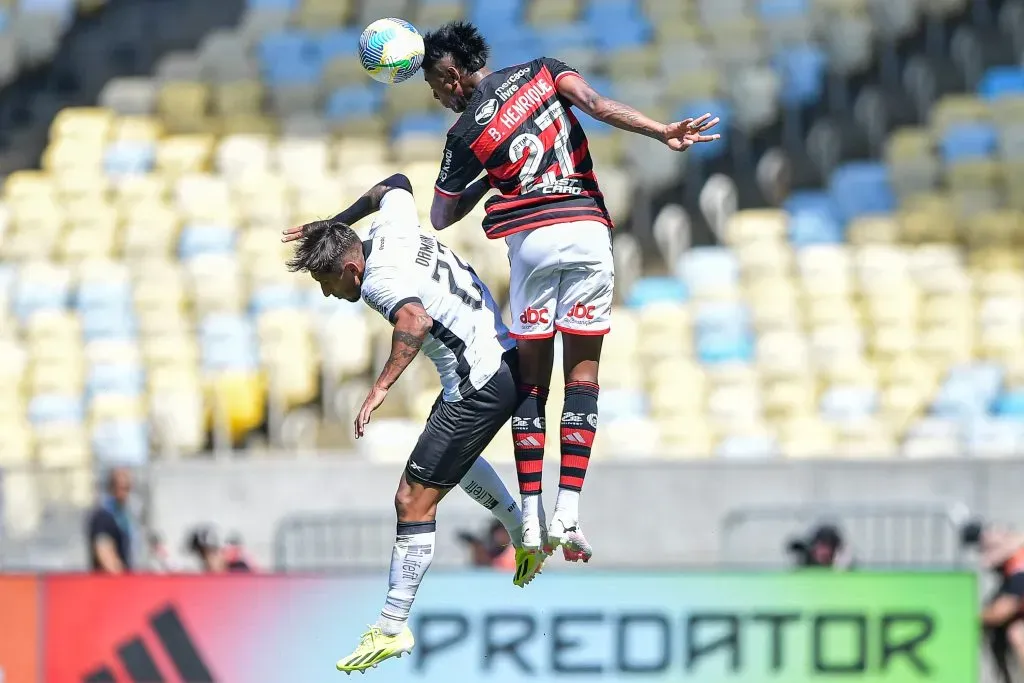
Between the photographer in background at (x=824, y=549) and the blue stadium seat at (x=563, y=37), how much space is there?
7.23 metres

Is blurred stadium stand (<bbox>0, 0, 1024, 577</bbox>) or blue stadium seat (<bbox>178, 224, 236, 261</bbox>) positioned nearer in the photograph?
blurred stadium stand (<bbox>0, 0, 1024, 577</bbox>)

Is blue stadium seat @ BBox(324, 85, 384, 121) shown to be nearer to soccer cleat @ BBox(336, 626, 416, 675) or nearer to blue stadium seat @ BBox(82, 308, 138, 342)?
blue stadium seat @ BBox(82, 308, 138, 342)

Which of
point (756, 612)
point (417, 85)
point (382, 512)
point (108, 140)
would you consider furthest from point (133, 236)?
point (756, 612)

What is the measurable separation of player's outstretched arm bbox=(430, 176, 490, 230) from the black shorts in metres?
0.63

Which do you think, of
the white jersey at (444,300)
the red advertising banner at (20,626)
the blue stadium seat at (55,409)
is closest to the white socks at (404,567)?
the white jersey at (444,300)

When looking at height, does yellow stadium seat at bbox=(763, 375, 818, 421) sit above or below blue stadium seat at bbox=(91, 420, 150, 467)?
above

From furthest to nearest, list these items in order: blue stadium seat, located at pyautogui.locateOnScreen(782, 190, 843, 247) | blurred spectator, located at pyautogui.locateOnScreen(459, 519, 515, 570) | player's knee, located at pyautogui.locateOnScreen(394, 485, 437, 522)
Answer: blue stadium seat, located at pyautogui.locateOnScreen(782, 190, 843, 247) → blurred spectator, located at pyautogui.locateOnScreen(459, 519, 515, 570) → player's knee, located at pyautogui.locateOnScreen(394, 485, 437, 522)

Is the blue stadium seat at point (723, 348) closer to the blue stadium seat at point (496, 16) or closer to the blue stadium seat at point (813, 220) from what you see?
the blue stadium seat at point (813, 220)

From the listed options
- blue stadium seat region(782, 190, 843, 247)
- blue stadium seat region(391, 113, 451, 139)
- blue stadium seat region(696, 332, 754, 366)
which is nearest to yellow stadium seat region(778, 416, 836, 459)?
blue stadium seat region(696, 332, 754, 366)

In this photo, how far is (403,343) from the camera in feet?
22.5

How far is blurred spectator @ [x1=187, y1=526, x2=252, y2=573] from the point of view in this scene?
1319 centimetres

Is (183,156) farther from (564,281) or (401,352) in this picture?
(401,352)

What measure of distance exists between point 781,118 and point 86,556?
8186 millimetres

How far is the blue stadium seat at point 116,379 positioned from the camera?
621 inches
